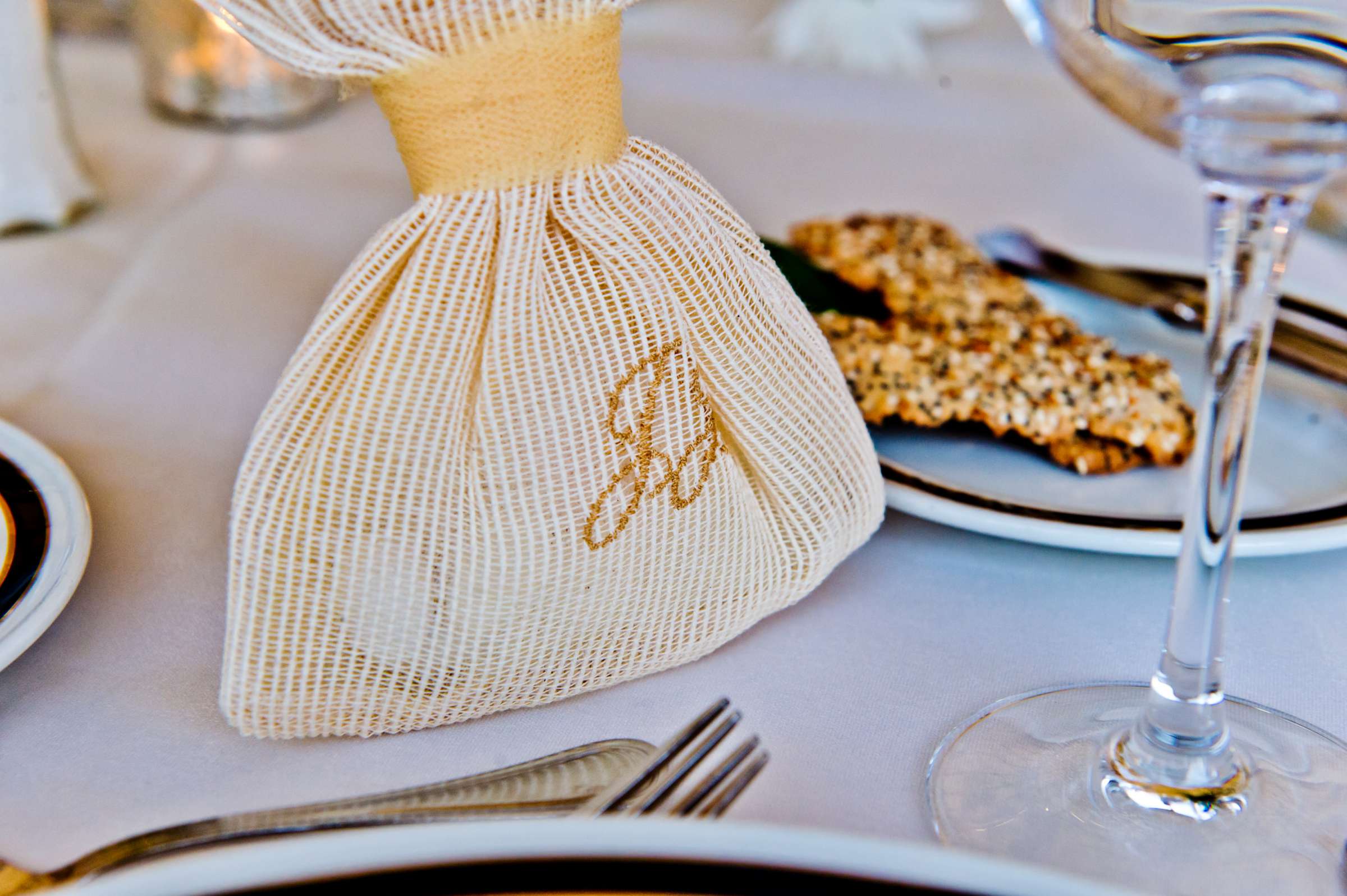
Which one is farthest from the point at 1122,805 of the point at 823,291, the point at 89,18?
the point at 89,18

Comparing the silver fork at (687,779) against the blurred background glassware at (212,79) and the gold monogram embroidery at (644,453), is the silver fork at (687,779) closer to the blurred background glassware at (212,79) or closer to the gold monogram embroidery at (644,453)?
the gold monogram embroidery at (644,453)

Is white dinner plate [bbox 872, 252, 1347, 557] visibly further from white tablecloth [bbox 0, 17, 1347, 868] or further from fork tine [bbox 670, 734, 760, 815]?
fork tine [bbox 670, 734, 760, 815]

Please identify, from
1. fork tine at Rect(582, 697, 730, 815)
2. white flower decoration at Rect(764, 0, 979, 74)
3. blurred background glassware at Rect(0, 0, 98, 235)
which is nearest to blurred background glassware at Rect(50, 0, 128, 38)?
blurred background glassware at Rect(0, 0, 98, 235)

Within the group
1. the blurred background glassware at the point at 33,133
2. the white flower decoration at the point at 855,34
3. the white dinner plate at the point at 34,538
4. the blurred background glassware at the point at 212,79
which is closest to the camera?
the white dinner plate at the point at 34,538

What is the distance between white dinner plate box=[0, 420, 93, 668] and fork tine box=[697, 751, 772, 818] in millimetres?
182

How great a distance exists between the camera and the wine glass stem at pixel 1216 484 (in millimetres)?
249

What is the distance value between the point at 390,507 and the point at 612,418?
62 mm

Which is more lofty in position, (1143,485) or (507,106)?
(507,106)

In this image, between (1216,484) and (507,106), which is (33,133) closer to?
(507,106)

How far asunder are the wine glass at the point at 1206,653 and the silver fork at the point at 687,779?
0.06m

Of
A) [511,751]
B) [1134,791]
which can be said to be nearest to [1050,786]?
[1134,791]

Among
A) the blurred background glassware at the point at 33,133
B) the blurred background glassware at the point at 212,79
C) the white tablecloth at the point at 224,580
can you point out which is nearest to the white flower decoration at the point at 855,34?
the white tablecloth at the point at 224,580

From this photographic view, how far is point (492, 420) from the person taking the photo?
0.97 ft

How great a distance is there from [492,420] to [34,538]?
0.49ft
